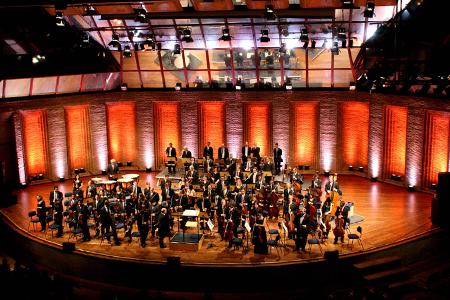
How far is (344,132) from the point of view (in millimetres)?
19859

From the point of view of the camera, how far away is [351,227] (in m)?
13.8

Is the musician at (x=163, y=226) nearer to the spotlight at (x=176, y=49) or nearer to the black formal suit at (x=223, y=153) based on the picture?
the black formal suit at (x=223, y=153)

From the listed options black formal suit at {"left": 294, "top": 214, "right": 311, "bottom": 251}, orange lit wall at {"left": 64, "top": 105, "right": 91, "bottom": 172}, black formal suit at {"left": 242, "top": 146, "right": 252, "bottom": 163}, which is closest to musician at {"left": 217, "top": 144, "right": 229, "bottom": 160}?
black formal suit at {"left": 242, "top": 146, "right": 252, "bottom": 163}

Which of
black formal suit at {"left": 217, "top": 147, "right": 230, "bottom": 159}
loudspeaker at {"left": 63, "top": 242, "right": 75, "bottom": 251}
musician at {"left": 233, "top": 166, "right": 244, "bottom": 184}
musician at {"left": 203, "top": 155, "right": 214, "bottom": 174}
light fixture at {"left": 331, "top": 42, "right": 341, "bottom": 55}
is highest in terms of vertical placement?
light fixture at {"left": 331, "top": 42, "right": 341, "bottom": 55}

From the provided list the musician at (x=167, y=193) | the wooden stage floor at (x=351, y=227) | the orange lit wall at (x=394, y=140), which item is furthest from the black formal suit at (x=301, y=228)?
the orange lit wall at (x=394, y=140)

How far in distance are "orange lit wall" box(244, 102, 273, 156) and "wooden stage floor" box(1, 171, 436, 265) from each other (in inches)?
147

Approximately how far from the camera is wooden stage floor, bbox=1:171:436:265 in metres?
12.4

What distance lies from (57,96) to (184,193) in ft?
25.7

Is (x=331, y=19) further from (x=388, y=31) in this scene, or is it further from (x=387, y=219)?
(x=387, y=219)

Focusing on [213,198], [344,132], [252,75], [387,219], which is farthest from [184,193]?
[344,132]

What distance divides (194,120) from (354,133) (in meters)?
6.71

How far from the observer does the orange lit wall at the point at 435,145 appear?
15758 mm

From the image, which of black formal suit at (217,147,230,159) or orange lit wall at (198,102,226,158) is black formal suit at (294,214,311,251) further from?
orange lit wall at (198,102,226,158)

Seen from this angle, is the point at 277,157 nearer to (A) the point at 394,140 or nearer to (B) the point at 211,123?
(B) the point at 211,123
